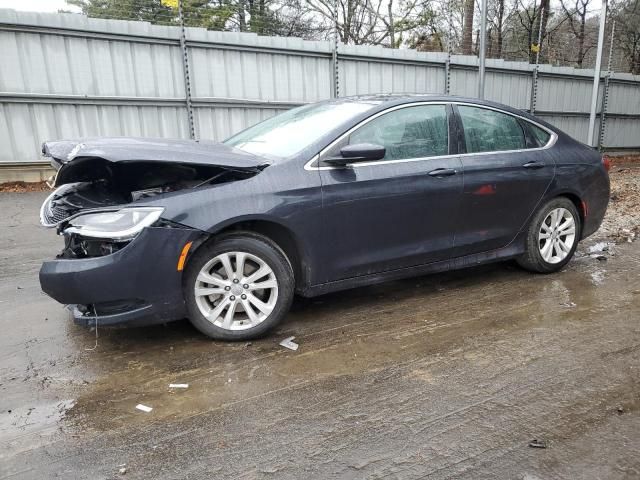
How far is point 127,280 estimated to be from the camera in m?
2.94

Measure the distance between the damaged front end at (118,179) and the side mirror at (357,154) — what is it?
547 millimetres

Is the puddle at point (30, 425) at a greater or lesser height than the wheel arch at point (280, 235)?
lesser

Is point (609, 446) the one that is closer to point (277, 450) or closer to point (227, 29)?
point (277, 450)

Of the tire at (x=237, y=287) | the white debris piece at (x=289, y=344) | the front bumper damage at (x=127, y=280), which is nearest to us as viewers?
the front bumper damage at (x=127, y=280)

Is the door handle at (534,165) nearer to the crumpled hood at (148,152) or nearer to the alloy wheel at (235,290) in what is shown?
the crumpled hood at (148,152)

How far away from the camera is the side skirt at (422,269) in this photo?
3.58m

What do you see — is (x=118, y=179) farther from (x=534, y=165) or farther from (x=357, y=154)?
(x=534, y=165)

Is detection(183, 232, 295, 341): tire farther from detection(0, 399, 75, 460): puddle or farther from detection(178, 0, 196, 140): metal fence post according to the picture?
detection(178, 0, 196, 140): metal fence post

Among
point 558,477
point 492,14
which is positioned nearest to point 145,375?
point 558,477

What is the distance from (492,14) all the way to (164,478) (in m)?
22.9

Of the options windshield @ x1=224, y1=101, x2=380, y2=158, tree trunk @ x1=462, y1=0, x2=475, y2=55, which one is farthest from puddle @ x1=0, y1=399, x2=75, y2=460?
tree trunk @ x1=462, y1=0, x2=475, y2=55

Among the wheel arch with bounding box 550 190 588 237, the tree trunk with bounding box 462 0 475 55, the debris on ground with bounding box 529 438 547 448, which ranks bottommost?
the debris on ground with bounding box 529 438 547 448

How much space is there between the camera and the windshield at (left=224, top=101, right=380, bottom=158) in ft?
11.9

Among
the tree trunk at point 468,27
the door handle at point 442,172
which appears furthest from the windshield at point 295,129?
the tree trunk at point 468,27
